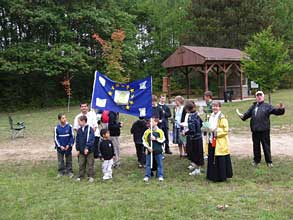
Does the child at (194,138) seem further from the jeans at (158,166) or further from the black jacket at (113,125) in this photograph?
the black jacket at (113,125)

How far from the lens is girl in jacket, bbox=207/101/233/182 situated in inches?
277

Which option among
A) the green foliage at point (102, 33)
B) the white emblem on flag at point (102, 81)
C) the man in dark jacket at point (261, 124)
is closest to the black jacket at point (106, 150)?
the white emblem on flag at point (102, 81)

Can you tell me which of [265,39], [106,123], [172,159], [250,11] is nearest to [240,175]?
[172,159]

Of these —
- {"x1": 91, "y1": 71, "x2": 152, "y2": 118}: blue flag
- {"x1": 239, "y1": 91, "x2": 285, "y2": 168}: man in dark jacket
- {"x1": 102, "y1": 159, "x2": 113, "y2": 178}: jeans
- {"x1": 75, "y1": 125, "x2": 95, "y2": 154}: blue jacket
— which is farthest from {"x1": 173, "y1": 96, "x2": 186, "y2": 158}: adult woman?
{"x1": 75, "y1": 125, "x2": 95, "y2": 154}: blue jacket

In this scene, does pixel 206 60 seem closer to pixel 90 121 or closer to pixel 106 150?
pixel 90 121

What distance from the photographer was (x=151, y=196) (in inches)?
239

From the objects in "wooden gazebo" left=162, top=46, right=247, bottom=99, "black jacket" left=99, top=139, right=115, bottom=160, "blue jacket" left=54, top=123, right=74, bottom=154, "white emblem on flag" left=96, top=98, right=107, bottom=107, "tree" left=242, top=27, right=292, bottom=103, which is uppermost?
"wooden gazebo" left=162, top=46, right=247, bottom=99

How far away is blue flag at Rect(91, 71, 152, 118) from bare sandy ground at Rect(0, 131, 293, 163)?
91.7 inches

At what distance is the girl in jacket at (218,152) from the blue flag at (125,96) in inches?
57.2

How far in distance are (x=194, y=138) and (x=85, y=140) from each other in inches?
86.5

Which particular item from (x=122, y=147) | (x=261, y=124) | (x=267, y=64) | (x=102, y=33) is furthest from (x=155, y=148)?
(x=102, y=33)

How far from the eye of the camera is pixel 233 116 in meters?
17.6

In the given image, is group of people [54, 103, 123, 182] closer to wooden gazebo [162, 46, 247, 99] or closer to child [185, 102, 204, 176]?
child [185, 102, 204, 176]

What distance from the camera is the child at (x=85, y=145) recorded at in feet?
25.1
